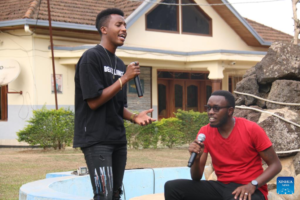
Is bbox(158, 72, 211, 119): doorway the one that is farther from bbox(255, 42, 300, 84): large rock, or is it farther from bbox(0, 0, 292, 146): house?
bbox(255, 42, 300, 84): large rock

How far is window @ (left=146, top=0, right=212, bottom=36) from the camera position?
20.7 m

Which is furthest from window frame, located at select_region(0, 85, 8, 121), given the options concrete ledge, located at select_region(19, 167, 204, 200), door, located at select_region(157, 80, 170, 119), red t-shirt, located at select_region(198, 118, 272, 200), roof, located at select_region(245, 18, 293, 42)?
red t-shirt, located at select_region(198, 118, 272, 200)

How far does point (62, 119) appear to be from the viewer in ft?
49.0

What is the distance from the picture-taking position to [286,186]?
203 inches

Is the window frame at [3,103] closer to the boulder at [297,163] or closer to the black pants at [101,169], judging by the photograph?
the boulder at [297,163]

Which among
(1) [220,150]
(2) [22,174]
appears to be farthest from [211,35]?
(1) [220,150]

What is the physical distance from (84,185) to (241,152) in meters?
2.38

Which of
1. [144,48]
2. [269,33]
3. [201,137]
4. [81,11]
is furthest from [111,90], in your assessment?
[269,33]

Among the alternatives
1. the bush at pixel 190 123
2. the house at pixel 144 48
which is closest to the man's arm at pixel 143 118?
the bush at pixel 190 123

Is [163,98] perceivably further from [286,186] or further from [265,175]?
[265,175]

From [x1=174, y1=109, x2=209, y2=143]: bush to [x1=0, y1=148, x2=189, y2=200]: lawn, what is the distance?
1.33m

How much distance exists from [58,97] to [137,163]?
7.20 metres

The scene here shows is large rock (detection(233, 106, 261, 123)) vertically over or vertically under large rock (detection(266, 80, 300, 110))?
under

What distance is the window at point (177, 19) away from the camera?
20.7m
